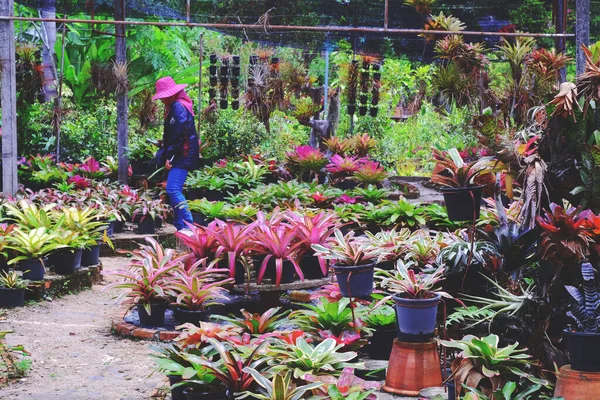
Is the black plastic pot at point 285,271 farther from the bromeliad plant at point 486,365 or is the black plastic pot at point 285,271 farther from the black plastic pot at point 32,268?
the bromeliad plant at point 486,365

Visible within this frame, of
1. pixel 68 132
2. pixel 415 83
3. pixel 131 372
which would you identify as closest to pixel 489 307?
pixel 131 372

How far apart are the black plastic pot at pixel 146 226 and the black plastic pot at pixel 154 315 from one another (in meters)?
3.86

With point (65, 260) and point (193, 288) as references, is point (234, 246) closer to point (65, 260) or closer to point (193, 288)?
point (193, 288)

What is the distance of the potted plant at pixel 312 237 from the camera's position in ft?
20.3

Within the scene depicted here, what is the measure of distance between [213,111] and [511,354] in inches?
374

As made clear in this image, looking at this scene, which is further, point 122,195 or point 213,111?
point 213,111

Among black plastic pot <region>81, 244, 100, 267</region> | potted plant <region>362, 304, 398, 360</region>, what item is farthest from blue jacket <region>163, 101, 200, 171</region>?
potted plant <region>362, 304, 398, 360</region>

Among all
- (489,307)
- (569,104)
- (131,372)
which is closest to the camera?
(569,104)

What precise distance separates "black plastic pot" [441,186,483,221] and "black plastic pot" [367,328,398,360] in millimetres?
773

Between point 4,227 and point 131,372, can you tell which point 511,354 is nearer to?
point 131,372

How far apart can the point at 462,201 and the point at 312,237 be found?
1.92m

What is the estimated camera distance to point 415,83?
1816 centimetres

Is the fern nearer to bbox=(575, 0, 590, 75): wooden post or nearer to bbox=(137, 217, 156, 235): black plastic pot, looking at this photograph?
bbox=(575, 0, 590, 75): wooden post

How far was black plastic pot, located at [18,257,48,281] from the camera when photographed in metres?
6.62
